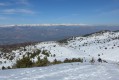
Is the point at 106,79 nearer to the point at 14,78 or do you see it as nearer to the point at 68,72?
the point at 68,72

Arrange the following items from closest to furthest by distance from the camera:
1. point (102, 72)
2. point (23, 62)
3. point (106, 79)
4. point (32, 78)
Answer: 1. point (106, 79)
2. point (32, 78)
3. point (102, 72)
4. point (23, 62)

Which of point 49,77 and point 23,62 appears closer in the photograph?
point 49,77

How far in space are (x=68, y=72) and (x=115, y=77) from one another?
2.93 metres

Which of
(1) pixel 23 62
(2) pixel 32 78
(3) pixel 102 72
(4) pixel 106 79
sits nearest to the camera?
(4) pixel 106 79

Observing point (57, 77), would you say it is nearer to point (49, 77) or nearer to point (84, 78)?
point (49, 77)

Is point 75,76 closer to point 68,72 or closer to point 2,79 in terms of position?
point 68,72

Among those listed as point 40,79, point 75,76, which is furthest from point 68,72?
point 40,79

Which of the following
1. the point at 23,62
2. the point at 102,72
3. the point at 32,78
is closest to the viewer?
the point at 32,78

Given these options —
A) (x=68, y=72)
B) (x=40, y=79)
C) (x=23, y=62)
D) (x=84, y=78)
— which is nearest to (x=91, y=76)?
(x=84, y=78)

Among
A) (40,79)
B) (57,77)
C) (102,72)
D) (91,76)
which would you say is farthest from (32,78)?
(102,72)

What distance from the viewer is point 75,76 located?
11.6 m

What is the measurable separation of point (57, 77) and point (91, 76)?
1751mm

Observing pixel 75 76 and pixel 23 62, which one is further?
pixel 23 62

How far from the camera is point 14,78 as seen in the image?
37.9 feet
